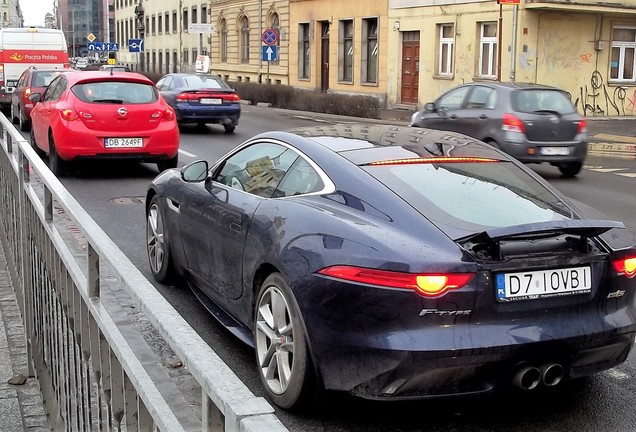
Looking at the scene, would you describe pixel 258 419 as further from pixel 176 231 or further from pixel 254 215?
pixel 176 231

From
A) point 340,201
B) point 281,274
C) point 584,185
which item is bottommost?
point 584,185

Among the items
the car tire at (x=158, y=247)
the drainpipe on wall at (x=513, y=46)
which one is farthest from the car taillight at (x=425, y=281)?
the drainpipe on wall at (x=513, y=46)

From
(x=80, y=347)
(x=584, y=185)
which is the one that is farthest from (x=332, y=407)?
(x=584, y=185)

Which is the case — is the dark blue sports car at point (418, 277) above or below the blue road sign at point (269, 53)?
below

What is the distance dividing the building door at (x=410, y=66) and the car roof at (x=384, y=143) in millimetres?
29758

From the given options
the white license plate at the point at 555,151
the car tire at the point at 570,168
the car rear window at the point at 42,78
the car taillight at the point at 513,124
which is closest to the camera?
the car taillight at the point at 513,124

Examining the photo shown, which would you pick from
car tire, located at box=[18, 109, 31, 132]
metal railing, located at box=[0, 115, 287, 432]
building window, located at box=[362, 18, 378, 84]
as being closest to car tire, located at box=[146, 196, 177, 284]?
metal railing, located at box=[0, 115, 287, 432]

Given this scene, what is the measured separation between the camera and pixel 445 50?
33.2 m

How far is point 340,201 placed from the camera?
4.65 meters

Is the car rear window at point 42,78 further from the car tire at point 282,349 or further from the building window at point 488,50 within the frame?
the car tire at point 282,349

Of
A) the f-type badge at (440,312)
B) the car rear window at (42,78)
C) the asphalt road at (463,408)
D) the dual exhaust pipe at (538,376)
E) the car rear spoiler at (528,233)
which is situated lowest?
the asphalt road at (463,408)

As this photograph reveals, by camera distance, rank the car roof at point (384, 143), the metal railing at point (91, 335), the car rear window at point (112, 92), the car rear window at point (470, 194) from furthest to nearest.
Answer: the car rear window at point (112, 92) < the car roof at point (384, 143) < the car rear window at point (470, 194) < the metal railing at point (91, 335)

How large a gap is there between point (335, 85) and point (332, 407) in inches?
1476

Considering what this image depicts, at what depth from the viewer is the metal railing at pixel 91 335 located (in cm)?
182
